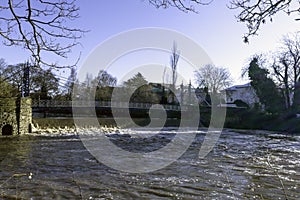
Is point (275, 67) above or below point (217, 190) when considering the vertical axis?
above

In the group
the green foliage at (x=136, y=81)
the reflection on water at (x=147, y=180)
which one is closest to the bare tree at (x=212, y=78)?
the green foliage at (x=136, y=81)

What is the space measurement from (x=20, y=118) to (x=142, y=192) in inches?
413

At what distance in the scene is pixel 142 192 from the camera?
14.4 feet

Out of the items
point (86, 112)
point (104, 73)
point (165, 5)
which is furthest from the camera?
point (104, 73)

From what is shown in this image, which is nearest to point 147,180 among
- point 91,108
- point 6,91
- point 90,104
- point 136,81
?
point 6,91

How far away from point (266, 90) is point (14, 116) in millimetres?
21473

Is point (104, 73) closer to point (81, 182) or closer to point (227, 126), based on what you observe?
point (227, 126)

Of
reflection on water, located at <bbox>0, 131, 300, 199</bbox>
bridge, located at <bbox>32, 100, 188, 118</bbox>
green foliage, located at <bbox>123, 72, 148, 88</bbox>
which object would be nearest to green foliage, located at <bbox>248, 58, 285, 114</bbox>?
bridge, located at <bbox>32, 100, 188, 118</bbox>

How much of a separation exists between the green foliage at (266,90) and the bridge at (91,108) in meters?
7.09

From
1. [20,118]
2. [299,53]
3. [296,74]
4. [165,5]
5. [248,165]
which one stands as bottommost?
[248,165]

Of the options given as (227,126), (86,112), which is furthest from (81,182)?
(227,126)

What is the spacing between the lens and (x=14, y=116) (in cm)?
1291

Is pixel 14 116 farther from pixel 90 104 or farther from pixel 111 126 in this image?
pixel 90 104

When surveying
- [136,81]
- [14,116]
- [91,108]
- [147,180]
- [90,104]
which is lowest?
[147,180]
